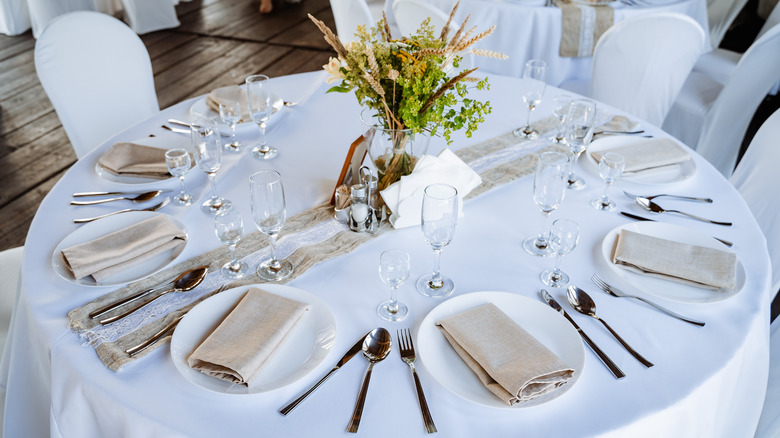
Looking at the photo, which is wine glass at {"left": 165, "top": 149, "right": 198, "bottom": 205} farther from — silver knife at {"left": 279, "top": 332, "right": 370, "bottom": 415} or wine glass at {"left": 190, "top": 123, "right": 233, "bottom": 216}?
silver knife at {"left": 279, "top": 332, "right": 370, "bottom": 415}

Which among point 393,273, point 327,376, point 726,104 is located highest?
point 393,273

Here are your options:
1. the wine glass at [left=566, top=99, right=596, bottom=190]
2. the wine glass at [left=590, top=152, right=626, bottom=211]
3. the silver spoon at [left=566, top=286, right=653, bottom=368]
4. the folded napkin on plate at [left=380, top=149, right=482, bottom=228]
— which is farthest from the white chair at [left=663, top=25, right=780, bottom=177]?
the silver spoon at [left=566, top=286, right=653, bottom=368]

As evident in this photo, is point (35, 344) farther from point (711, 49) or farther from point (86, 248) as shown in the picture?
point (711, 49)

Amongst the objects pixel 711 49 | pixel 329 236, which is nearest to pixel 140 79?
pixel 329 236

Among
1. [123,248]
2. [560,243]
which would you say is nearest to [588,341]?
[560,243]

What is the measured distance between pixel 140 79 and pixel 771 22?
3.25 m

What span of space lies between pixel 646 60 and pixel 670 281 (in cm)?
142

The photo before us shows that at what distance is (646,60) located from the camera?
2436 mm

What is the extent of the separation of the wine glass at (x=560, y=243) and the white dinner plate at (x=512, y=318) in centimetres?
11

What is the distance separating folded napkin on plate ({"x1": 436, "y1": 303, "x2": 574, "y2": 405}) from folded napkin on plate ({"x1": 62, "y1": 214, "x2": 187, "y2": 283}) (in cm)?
66

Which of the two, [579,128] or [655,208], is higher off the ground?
[579,128]

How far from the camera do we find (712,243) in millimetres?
1397

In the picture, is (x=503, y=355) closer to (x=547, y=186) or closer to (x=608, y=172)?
(x=547, y=186)

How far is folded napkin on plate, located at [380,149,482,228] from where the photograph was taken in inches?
56.8
